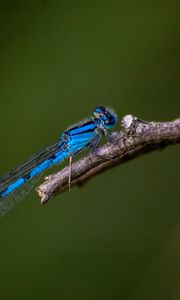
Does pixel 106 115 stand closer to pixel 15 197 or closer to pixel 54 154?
pixel 54 154

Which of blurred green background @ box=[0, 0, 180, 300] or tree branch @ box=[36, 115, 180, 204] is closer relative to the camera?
tree branch @ box=[36, 115, 180, 204]

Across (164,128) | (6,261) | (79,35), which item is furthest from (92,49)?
(164,128)

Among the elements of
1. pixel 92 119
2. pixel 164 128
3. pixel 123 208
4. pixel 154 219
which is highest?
pixel 92 119

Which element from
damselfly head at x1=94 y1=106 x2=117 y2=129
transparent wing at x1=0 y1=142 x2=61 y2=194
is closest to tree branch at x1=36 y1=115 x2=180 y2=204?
damselfly head at x1=94 y1=106 x2=117 y2=129

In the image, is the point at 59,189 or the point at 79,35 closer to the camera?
the point at 59,189

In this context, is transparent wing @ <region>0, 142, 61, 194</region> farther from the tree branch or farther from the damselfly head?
the tree branch

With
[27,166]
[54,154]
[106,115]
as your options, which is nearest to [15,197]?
[27,166]

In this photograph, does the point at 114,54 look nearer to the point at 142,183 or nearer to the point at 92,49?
the point at 92,49
